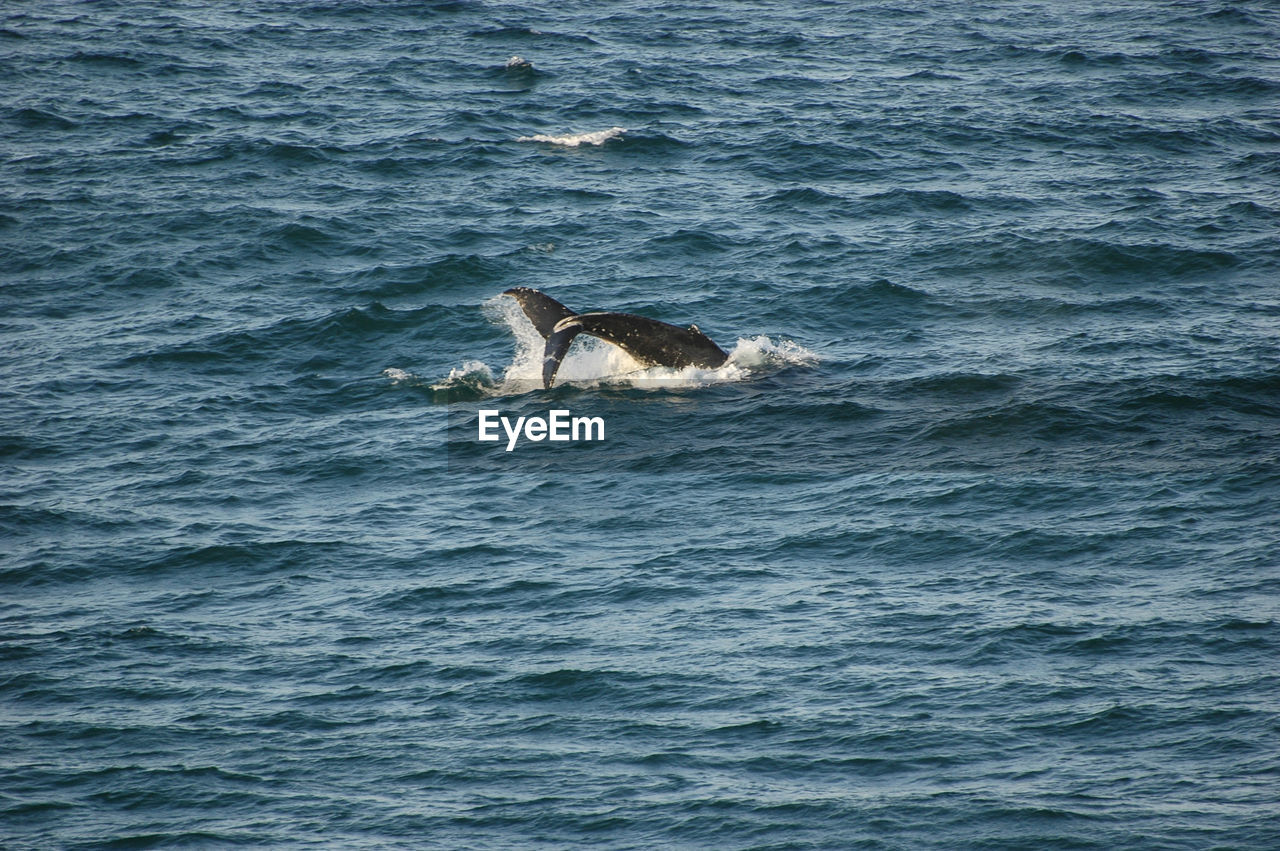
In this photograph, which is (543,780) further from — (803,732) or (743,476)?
(743,476)

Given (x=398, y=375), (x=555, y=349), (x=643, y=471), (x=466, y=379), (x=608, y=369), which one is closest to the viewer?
(x=643, y=471)

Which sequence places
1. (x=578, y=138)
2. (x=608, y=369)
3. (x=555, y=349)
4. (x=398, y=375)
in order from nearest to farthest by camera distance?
(x=555, y=349)
(x=608, y=369)
(x=398, y=375)
(x=578, y=138)

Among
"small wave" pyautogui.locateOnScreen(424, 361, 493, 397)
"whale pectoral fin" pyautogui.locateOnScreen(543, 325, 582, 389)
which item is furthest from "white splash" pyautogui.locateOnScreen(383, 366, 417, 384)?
"whale pectoral fin" pyautogui.locateOnScreen(543, 325, 582, 389)

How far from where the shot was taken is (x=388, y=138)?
126ft

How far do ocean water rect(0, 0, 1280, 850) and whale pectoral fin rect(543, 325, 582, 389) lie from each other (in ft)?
4.21

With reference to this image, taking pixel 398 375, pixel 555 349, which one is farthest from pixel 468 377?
pixel 555 349

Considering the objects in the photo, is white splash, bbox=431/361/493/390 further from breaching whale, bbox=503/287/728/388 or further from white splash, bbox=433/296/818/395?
breaching whale, bbox=503/287/728/388

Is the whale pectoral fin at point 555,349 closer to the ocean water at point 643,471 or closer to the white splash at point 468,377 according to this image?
the ocean water at point 643,471

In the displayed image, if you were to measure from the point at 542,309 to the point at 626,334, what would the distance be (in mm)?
1424

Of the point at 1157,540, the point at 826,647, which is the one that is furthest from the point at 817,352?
the point at 826,647

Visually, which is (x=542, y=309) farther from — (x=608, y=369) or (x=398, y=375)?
(x=398, y=375)

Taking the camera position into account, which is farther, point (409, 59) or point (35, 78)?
point (409, 59)

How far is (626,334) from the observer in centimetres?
2359

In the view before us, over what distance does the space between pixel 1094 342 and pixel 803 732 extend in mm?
13451
